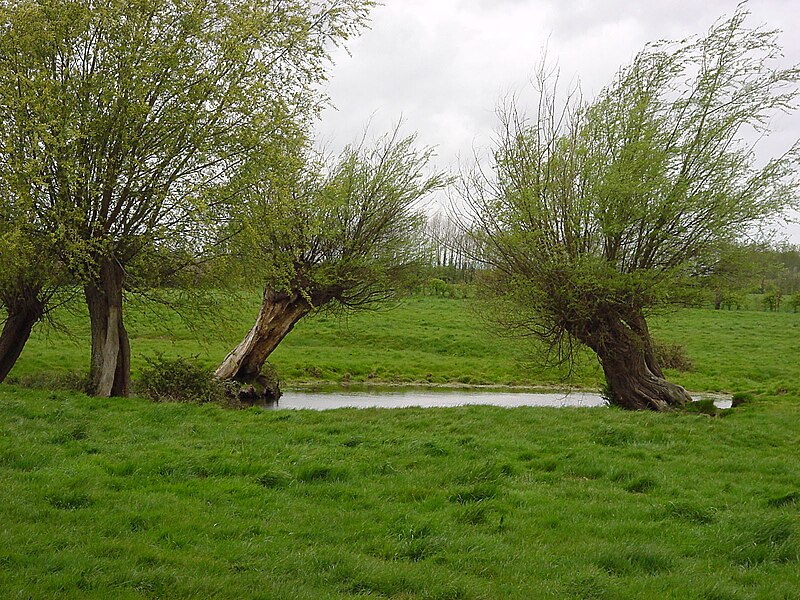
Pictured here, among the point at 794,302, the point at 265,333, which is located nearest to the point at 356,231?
the point at 265,333

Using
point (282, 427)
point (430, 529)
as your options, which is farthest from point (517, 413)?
point (430, 529)

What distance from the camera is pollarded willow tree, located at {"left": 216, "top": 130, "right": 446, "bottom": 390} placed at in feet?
67.8

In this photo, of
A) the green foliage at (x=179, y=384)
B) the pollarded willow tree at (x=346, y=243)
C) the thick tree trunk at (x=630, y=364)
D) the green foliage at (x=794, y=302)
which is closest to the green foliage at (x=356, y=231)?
the pollarded willow tree at (x=346, y=243)

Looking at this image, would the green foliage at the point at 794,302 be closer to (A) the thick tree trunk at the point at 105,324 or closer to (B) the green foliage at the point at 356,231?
(B) the green foliage at the point at 356,231

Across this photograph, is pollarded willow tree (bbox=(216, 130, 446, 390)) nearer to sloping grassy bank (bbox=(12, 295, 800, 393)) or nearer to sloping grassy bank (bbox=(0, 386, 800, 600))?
sloping grassy bank (bbox=(12, 295, 800, 393))

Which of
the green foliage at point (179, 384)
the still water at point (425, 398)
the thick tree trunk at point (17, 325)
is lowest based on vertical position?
the still water at point (425, 398)

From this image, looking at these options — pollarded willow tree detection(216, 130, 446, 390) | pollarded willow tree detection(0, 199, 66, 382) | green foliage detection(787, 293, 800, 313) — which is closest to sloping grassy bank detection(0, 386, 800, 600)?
pollarded willow tree detection(0, 199, 66, 382)

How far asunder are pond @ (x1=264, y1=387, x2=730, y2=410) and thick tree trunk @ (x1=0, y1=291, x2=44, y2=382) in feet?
22.4

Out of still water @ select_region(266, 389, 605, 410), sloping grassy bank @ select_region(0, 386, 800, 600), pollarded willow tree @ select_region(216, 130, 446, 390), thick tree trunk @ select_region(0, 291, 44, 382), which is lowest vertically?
still water @ select_region(266, 389, 605, 410)

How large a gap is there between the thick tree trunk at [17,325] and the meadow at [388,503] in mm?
2418

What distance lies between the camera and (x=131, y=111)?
13656 mm

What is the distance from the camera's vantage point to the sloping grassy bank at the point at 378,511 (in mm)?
5875

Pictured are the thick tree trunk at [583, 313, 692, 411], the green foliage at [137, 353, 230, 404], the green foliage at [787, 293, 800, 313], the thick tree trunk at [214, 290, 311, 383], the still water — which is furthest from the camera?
the green foliage at [787, 293, 800, 313]

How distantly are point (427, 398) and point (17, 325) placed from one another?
13.3 meters
